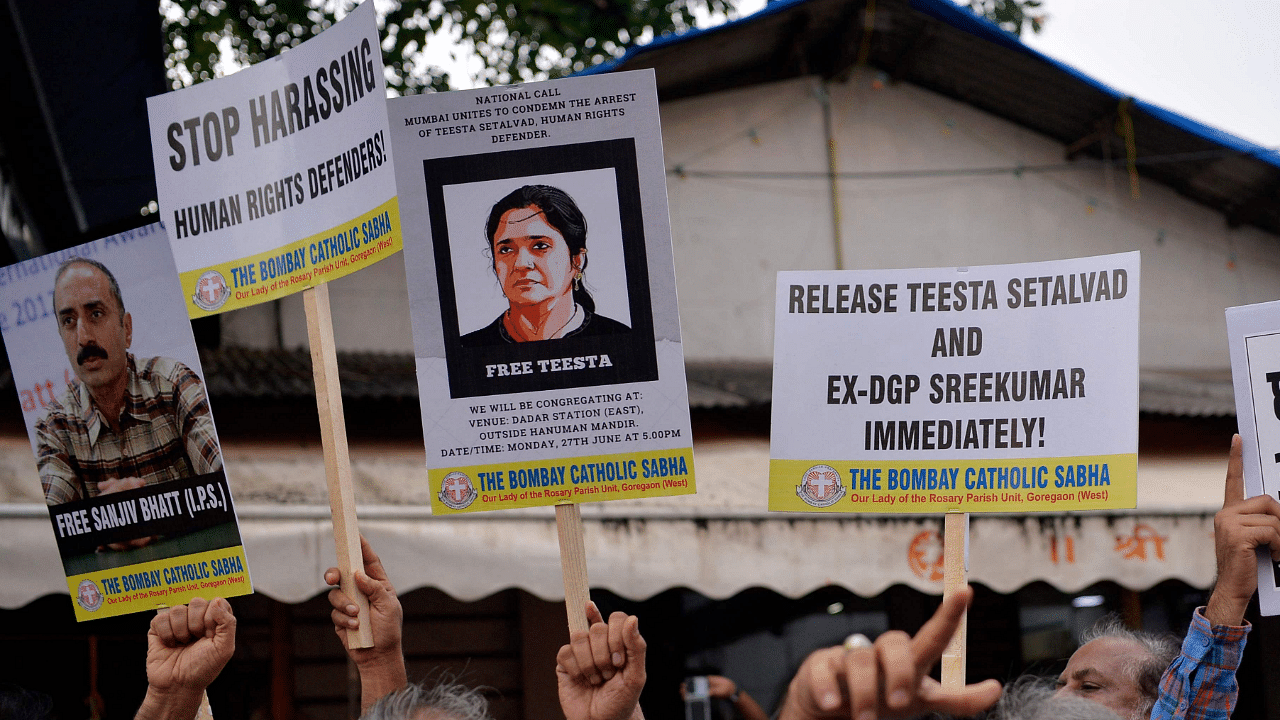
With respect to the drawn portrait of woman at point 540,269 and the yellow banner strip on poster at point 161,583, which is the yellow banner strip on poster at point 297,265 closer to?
the drawn portrait of woman at point 540,269

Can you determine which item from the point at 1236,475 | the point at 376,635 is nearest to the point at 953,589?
the point at 1236,475

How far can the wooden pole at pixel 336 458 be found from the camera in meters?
2.55

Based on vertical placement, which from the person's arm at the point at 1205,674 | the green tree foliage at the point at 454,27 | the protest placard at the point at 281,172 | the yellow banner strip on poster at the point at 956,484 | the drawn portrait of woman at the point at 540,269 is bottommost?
the person's arm at the point at 1205,674

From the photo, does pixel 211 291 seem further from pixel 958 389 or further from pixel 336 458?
pixel 958 389

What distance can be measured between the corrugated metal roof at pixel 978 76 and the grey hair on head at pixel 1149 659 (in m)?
4.96

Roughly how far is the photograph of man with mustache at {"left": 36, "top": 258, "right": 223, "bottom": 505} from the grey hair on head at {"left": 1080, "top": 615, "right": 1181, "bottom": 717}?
2.25 meters

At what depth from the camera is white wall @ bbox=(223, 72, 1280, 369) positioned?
7523mm

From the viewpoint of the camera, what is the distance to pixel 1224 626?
2.48m

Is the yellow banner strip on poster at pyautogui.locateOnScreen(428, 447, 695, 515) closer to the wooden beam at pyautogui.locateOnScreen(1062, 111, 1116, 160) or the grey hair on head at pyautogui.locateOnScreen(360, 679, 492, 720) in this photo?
the grey hair on head at pyautogui.locateOnScreen(360, 679, 492, 720)

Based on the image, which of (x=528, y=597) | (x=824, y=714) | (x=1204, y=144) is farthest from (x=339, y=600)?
(x=1204, y=144)

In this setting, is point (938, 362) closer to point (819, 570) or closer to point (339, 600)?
point (339, 600)

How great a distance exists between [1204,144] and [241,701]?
673 cm

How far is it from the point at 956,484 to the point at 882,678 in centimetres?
172

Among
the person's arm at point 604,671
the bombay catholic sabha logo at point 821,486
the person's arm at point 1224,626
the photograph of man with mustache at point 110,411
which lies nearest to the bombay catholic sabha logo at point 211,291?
the photograph of man with mustache at point 110,411
